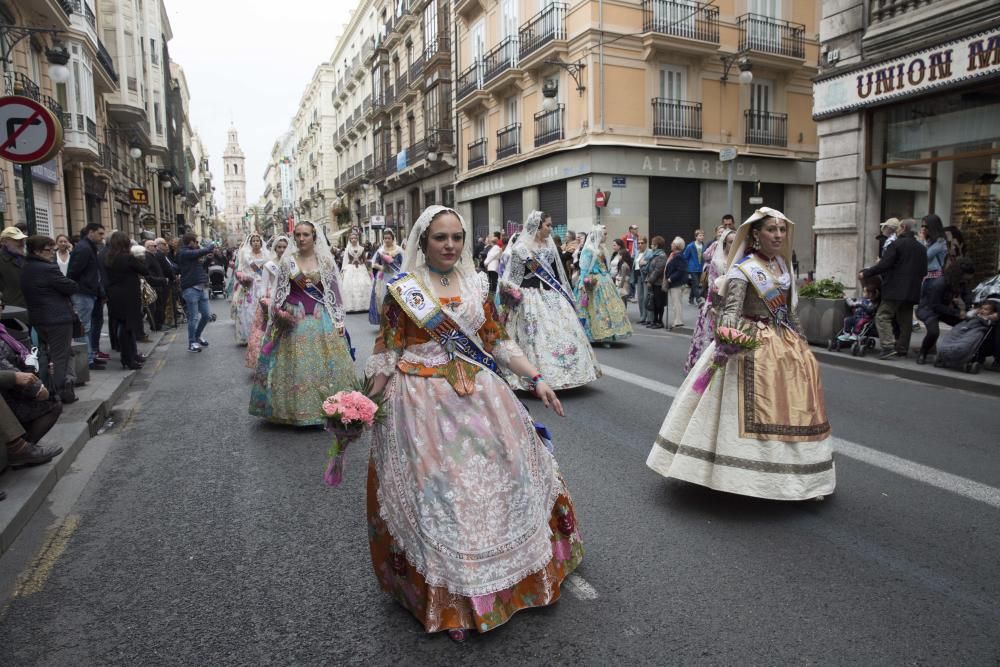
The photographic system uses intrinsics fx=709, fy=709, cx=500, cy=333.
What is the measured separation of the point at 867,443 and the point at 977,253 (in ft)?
28.1

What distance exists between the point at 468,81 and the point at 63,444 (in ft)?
86.0

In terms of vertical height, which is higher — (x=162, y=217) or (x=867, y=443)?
(x=162, y=217)

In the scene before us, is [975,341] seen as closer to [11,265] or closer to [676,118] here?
[11,265]

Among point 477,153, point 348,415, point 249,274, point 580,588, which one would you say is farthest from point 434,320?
point 477,153

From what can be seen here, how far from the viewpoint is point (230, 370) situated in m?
9.69

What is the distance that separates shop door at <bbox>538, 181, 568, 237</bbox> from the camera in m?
23.2

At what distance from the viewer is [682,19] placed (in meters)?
21.7

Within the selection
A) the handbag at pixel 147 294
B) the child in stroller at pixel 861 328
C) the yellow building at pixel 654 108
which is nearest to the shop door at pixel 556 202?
the yellow building at pixel 654 108

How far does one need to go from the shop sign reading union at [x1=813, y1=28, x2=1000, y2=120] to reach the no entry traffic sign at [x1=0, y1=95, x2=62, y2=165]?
1222 centimetres

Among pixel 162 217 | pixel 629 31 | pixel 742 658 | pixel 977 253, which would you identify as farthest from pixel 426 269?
pixel 162 217

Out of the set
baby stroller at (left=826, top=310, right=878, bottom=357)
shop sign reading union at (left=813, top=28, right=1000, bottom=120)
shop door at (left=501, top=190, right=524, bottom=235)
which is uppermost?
shop sign reading union at (left=813, top=28, right=1000, bottom=120)

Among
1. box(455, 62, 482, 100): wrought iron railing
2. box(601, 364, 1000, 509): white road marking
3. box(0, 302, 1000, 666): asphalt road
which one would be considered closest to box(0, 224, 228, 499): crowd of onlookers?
box(0, 302, 1000, 666): asphalt road

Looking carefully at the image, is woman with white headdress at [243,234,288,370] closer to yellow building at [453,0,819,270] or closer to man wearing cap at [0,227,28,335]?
man wearing cap at [0,227,28,335]

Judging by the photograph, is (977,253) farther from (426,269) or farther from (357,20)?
(357,20)
